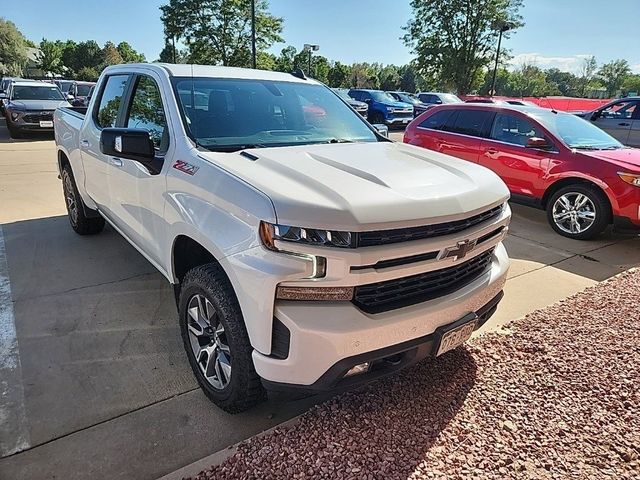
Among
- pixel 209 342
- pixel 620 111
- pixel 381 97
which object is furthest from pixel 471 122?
pixel 381 97

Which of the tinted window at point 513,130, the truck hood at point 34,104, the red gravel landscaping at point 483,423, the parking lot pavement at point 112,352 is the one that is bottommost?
the parking lot pavement at point 112,352

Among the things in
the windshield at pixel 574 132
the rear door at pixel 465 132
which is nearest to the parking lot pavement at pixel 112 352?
the windshield at pixel 574 132

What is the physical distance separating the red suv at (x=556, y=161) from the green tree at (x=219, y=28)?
31.9 m

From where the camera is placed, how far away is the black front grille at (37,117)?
13.5 m

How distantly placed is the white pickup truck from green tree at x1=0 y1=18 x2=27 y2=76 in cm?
6800

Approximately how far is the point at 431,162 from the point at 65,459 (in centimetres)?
257

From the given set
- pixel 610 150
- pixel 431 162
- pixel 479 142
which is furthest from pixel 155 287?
pixel 610 150

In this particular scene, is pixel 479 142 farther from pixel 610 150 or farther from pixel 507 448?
pixel 507 448

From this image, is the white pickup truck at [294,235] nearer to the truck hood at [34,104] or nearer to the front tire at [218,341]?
the front tire at [218,341]

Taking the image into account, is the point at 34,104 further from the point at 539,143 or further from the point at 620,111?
the point at 620,111

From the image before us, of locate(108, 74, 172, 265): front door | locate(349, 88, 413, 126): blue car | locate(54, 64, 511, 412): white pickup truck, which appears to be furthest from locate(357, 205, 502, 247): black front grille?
locate(349, 88, 413, 126): blue car

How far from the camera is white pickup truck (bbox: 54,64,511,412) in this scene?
6.53 feet

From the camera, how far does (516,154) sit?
22.1 feet

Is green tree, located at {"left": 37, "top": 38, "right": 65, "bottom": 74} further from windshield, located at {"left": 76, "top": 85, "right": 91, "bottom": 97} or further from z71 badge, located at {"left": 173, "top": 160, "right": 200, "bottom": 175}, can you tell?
z71 badge, located at {"left": 173, "top": 160, "right": 200, "bottom": 175}
